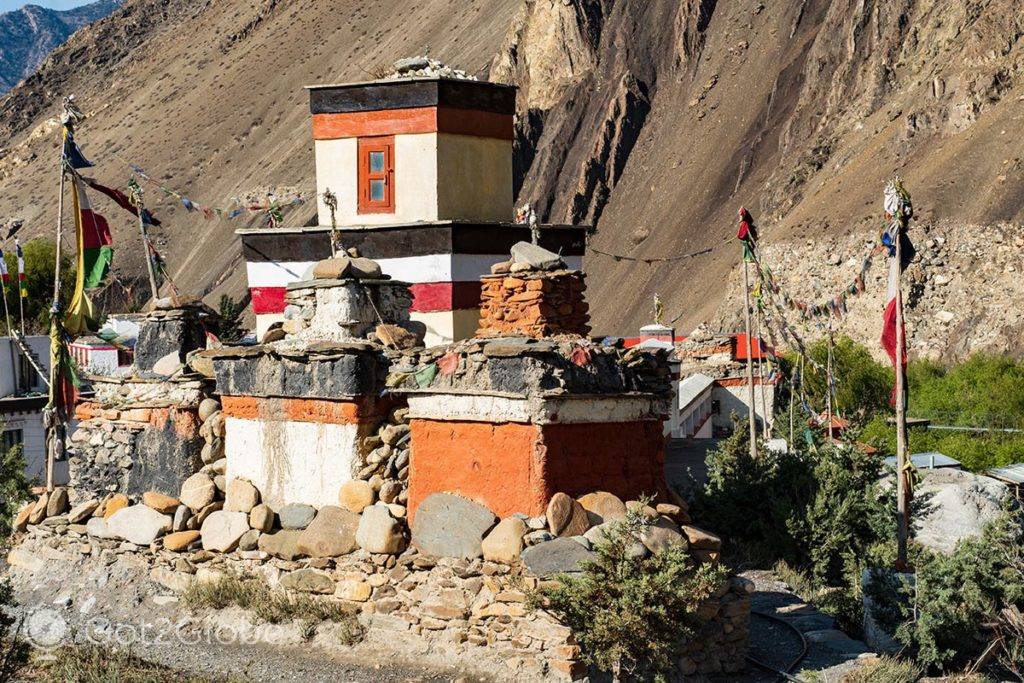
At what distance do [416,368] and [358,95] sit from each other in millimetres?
7612

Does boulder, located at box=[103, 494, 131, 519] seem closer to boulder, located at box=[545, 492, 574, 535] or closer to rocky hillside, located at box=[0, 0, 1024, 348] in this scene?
boulder, located at box=[545, 492, 574, 535]

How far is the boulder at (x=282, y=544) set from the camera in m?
12.5

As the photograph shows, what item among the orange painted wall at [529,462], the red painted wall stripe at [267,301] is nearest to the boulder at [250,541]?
the orange painted wall at [529,462]

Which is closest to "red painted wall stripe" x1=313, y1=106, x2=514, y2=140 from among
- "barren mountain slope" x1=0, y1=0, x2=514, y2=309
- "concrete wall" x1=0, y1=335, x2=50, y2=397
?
"concrete wall" x1=0, y1=335, x2=50, y2=397

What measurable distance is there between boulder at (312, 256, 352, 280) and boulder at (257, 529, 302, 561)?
103 inches

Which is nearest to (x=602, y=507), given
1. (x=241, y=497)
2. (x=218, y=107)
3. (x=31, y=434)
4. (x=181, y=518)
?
(x=241, y=497)

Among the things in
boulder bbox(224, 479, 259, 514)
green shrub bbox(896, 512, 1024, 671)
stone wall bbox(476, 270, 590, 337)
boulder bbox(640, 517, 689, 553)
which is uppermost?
stone wall bbox(476, 270, 590, 337)

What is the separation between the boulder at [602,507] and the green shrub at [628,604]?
50 cm

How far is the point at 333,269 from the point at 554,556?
4367 millimetres

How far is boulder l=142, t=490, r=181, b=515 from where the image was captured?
45.4 feet

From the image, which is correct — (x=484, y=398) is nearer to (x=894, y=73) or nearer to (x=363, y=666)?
(x=363, y=666)

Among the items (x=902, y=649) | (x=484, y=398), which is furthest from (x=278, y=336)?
(x=902, y=649)

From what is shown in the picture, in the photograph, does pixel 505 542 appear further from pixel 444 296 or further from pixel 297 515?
pixel 444 296

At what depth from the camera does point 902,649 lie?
476 inches
